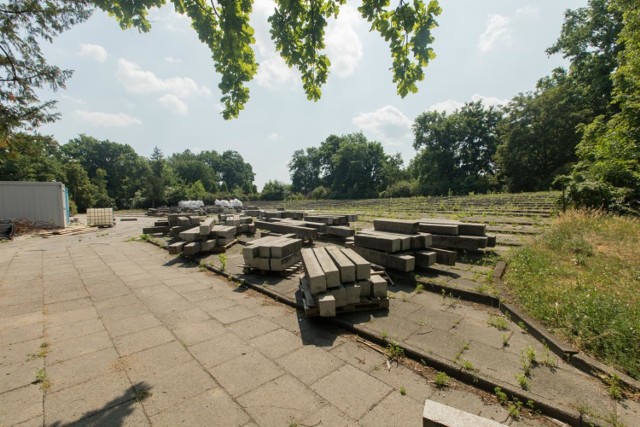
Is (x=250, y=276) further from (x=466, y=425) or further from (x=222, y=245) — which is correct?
(x=466, y=425)

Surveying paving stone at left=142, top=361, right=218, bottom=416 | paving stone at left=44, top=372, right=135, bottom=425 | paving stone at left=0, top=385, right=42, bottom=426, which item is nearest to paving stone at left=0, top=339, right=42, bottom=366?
paving stone at left=0, top=385, right=42, bottom=426

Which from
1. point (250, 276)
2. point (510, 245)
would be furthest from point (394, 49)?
point (510, 245)

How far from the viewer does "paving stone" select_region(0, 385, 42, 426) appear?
6.75 feet

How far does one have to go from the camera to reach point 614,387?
2.16 metres

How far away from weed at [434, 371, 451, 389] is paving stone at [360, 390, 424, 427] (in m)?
0.34

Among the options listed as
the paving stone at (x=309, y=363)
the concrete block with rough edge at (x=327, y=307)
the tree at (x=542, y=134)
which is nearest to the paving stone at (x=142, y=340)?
the paving stone at (x=309, y=363)

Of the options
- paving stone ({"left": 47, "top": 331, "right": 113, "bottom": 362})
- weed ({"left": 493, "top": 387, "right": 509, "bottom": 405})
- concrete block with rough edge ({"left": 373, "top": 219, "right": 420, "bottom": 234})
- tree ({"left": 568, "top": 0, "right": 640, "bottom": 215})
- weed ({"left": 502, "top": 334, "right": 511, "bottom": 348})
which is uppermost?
tree ({"left": 568, "top": 0, "right": 640, "bottom": 215})

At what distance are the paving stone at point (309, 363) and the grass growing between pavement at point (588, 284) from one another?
8.45ft

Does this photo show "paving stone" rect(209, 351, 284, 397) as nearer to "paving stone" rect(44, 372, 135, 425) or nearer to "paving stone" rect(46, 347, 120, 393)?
"paving stone" rect(44, 372, 135, 425)

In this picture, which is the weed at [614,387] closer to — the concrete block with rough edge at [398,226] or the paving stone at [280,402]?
the paving stone at [280,402]

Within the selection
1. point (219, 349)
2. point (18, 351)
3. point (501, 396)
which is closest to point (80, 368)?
point (18, 351)

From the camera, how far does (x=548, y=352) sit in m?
2.76

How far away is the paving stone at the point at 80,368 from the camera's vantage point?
2.50 m

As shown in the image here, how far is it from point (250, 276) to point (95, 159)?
77.7m
